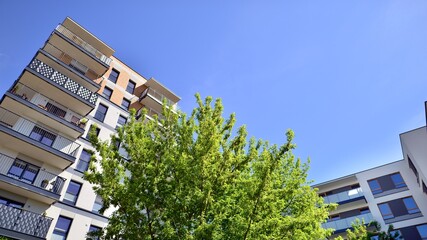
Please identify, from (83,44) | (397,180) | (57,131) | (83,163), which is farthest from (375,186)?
(83,44)

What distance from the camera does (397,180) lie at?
1261 inches

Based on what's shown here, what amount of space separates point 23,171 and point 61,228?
14.8 feet

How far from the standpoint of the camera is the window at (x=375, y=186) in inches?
1281

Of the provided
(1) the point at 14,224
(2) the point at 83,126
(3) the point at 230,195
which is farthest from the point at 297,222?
(2) the point at 83,126

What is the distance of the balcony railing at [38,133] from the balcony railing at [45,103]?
1.40m

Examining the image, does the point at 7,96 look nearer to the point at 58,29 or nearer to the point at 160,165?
the point at 58,29

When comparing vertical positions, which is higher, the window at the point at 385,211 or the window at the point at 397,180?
the window at the point at 397,180

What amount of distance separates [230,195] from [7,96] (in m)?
17.3

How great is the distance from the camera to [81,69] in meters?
24.5

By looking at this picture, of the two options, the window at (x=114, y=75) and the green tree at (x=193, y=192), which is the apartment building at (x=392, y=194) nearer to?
the green tree at (x=193, y=192)

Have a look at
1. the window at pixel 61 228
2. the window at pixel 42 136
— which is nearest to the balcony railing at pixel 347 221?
the window at pixel 61 228

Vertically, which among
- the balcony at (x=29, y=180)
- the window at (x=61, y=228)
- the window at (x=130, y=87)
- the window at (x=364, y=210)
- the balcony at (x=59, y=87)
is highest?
the window at (x=130, y=87)

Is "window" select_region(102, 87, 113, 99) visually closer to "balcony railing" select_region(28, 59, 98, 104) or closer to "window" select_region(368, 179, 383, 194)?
"balcony railing" select_region(28, 59, 98, 104)

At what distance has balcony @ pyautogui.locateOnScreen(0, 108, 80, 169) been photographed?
17.4 m
